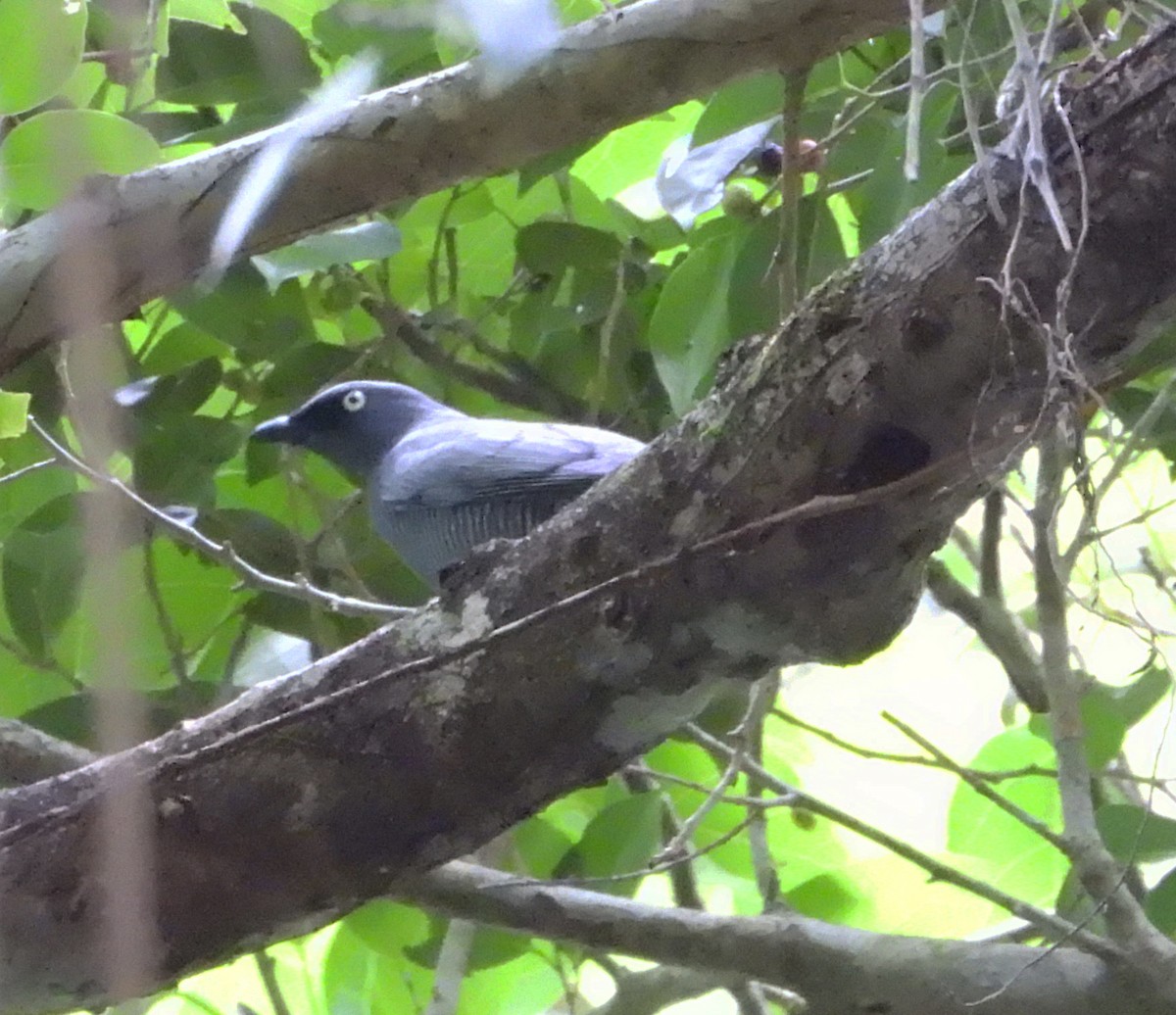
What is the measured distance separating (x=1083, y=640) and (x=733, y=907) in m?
0.54

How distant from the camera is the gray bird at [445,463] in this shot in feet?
4.03

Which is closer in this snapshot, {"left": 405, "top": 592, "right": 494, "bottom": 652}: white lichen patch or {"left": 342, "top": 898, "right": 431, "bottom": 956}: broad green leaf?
{"left": 405, "top": 592, "right": 494, "bottom": 652}: white lichen patch

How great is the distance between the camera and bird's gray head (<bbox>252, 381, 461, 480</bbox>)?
1468mm

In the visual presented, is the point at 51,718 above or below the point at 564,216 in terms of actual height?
below

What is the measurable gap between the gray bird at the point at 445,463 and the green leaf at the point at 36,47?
478 millimetres

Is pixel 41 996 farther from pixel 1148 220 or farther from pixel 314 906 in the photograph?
pixel 1148 220

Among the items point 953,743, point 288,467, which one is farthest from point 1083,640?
point 288,467

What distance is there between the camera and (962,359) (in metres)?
0.79

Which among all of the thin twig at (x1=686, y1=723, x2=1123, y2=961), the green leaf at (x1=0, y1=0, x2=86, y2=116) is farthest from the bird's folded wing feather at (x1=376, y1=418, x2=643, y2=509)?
the green leaf at (x1=0, y1=0, x2=86, y2=116)

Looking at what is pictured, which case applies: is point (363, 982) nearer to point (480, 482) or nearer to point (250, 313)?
point (480, 482)

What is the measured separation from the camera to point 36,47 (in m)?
0.95

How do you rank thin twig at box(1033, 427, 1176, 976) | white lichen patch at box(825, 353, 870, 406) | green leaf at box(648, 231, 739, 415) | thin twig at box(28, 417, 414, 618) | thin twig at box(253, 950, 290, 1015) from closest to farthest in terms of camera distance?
white lichen patch at box(825, 353, 870, 406) → thin twig at box(1033, 427, 1176, 976) → thin twig at box(28, 417, 414, 618) → green leaf at box(648, 231, 739, 415) → thin twig at box(253, 950, 290, 1015)

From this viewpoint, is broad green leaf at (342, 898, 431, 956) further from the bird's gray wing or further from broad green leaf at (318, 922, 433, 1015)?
the bird's gray wing

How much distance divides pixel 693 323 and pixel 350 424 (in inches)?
16.2
